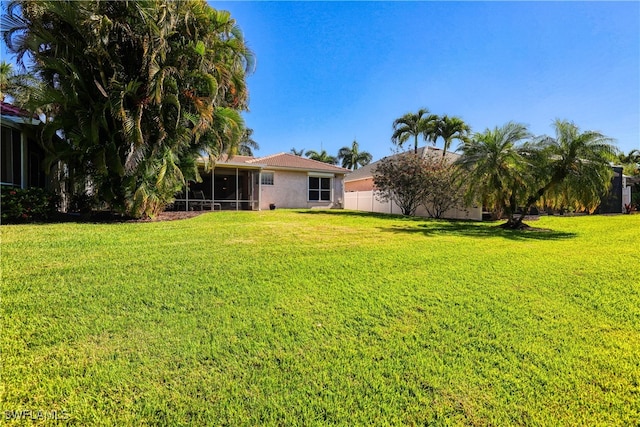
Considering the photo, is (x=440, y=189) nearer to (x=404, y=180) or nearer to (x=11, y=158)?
(x=404, y=180)

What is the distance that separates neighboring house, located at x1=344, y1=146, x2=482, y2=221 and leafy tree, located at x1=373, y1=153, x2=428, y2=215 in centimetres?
126

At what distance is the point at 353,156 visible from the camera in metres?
49.1

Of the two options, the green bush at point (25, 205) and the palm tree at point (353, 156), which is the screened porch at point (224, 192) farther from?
the palm tree at point (353, 156)

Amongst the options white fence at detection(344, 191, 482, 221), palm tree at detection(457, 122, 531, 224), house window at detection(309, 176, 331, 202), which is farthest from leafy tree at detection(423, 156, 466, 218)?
house window at detection(309, 176, 331, 202)

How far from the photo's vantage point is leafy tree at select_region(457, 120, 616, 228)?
39.7 feet

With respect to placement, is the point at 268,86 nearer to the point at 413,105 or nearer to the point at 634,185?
the point at 413,105

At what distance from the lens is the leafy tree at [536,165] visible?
1210cm

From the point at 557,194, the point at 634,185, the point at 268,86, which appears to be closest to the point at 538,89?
the point at 557,194

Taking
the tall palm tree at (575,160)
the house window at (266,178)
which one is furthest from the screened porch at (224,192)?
the tall palm tree at (575,160)

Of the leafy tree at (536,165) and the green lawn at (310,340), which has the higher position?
Result: the leafy tree at (536,165)

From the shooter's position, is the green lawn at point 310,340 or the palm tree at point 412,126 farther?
the palm tree at point 412,126

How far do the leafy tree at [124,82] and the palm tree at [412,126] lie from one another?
15465mm

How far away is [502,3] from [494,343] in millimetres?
10444

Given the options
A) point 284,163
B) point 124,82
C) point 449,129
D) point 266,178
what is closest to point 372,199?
point 284,163
